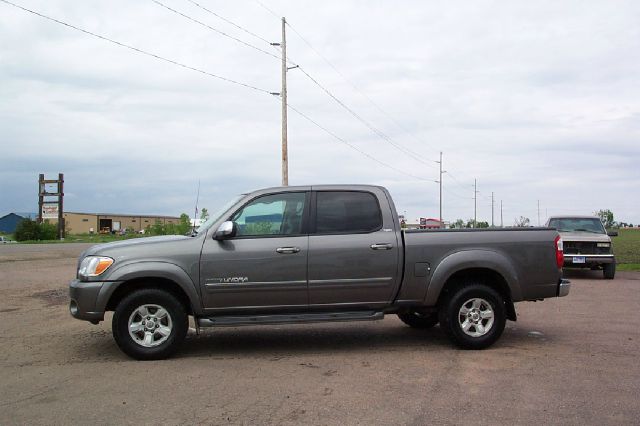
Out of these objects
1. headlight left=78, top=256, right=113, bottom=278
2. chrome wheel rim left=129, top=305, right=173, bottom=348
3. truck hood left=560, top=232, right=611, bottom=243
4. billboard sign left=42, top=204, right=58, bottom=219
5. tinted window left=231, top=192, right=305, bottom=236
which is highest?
billboard sign left=42, top=204, right=58, bottom=219

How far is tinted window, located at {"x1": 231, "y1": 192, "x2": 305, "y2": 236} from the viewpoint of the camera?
22.6 feet

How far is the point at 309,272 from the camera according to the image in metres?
6.70

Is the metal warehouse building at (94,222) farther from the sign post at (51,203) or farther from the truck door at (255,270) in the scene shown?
the truck door at (255,270)

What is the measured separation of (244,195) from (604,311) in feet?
21.3

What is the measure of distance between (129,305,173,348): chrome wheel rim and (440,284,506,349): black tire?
323 centimetres

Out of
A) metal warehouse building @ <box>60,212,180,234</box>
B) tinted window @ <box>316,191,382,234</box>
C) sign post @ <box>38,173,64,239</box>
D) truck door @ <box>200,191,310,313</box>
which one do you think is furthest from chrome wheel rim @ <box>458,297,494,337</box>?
metal warehouse building @ <box>60,212,180,234</box>

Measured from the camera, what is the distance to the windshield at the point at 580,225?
16.4 metres

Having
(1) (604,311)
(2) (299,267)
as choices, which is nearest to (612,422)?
(2) (299,267)

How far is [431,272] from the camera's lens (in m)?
6.91

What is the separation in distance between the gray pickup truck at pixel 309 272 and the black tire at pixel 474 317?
12 mm

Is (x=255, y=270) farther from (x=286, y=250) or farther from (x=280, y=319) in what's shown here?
(x=280, y=319)

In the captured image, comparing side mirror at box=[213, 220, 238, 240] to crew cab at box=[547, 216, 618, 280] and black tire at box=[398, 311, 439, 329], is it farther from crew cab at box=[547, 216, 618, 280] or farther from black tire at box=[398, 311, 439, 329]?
crew cab at box=[547, 216, 618, 280]

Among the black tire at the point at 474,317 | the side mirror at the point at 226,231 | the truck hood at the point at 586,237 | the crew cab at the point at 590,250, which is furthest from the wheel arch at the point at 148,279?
the truck hood at the point at 586,237

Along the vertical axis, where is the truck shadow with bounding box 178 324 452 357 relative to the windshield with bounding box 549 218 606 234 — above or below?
below
